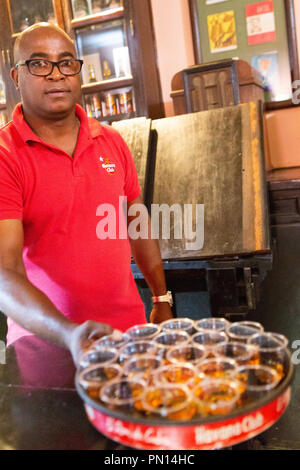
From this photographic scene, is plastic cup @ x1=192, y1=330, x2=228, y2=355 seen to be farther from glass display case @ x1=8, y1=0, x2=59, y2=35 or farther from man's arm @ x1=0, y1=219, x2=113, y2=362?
glass display case @ x1=8, y1=0, x2=59, y2=35

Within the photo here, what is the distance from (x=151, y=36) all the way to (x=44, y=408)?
3.42 m

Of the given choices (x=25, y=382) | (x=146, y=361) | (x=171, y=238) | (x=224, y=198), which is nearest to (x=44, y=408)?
(x=25, y=382)

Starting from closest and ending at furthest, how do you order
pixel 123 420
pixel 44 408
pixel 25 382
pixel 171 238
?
pixel 123 420, pixel 44 408, pixel 25 382, pixel 171 238

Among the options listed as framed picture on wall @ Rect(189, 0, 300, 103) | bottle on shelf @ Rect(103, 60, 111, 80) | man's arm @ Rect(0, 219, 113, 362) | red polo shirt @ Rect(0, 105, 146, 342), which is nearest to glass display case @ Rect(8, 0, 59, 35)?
bottle on shelf @ Rect(103, 60, 111, 80)

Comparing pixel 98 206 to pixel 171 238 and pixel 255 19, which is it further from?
pixel 255 19

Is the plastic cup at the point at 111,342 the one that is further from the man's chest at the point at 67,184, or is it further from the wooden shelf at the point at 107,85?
the wooden shelf at the point at 107,85

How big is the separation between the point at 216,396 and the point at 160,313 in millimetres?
1019

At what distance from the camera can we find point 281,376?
31.4 inches

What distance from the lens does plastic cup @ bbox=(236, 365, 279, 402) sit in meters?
0.75

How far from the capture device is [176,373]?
0.81 metres

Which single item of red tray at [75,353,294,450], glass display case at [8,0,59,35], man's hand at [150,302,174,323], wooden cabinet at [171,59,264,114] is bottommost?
man's hand at [150,302,174,323]

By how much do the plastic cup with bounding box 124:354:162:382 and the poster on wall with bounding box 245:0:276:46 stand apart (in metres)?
3.20

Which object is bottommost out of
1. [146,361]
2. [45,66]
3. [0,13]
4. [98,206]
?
[146,361]

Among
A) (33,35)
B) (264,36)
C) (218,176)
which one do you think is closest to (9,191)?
(33,35)
